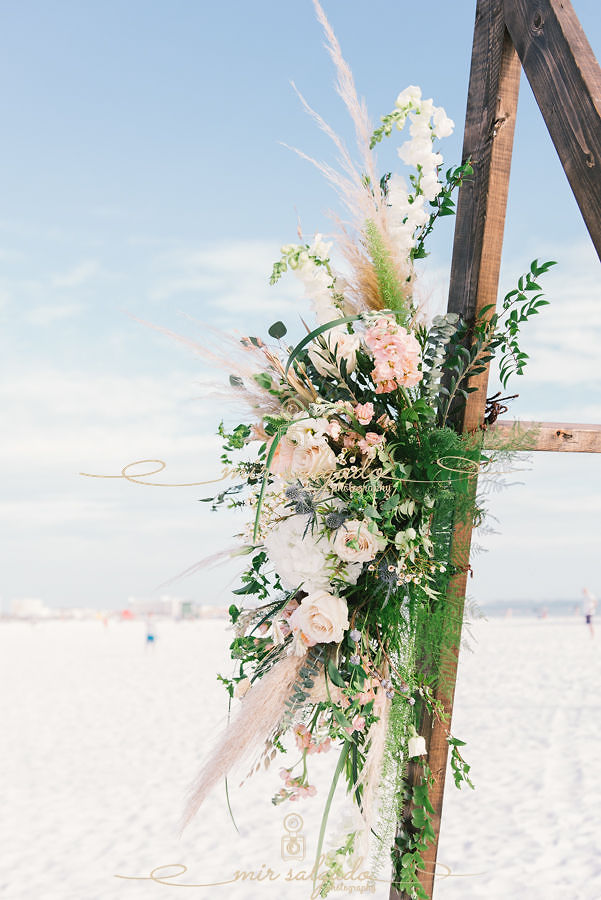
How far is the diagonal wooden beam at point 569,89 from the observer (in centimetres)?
115

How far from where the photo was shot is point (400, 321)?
1.41 m

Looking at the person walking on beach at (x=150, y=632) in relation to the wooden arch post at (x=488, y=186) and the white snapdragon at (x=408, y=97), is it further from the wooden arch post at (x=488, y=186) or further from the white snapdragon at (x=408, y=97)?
the white snapdragon at (x=408, y=97)

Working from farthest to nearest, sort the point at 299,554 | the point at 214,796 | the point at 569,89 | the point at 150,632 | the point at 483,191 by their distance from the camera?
the point at 150,632
the point at 214,796
the point at 483,191
the point at 299,554
the point at 569,89

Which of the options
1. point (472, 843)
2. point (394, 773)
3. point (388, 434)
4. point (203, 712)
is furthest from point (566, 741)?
point (388, 434)

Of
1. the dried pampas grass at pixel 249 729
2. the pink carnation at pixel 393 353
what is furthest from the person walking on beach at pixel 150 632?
the pink carnation at pixel 393 353

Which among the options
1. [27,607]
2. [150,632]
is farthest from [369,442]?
[27,607]

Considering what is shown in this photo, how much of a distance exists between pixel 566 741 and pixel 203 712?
3628 millimetres

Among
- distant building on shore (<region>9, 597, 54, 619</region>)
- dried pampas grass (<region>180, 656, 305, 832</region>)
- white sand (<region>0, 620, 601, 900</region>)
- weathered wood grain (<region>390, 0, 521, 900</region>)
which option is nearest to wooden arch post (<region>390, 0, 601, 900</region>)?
weathered wood grain (<region>390, 0, 521, 900</region>)

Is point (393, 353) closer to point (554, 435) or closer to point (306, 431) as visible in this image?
point (306, 431)

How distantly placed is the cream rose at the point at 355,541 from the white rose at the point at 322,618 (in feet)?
0.27

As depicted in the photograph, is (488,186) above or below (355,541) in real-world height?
above

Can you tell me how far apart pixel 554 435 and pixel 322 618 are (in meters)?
0.59

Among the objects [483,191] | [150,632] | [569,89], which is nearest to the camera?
[569,89]

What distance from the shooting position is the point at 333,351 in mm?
1384
